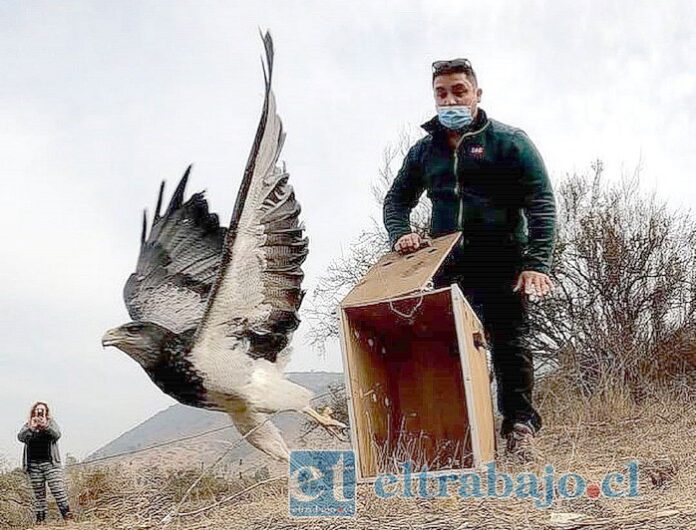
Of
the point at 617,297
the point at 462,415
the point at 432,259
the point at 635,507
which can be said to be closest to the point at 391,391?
the point at 462,415

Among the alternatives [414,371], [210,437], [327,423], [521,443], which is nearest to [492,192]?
[414,371]

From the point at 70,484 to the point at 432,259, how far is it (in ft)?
13.8

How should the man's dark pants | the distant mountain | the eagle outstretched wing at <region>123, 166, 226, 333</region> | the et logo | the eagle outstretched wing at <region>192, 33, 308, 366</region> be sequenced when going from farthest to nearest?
the eagle outstretched wing at <region>123, 166, 226, 333</region> → the distant mountain → the eagle outstretched wing at <region>192, 33, 308, 366</region> → the man's dark pants → the et logo

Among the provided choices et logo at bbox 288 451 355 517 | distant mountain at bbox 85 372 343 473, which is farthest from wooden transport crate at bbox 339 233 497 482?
distant mountain at bbox 85 372 343 473

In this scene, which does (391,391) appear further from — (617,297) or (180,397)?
(617,297)

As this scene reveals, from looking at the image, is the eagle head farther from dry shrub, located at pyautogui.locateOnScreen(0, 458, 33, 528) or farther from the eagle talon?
dry shrub, located at pyautogui.locateOnScreen(0, 458, 33, 528)

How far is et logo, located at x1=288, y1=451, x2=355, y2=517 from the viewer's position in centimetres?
279

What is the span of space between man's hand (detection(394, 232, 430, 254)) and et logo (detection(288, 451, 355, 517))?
828mm

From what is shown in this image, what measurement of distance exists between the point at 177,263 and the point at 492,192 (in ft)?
6.69

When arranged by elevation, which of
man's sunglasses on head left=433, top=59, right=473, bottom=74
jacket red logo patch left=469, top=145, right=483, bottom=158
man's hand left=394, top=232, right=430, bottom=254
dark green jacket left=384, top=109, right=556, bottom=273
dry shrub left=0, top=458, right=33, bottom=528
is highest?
man's sunglasses on head left=433, top=59, right=473, bottom=74

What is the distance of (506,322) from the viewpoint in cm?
337

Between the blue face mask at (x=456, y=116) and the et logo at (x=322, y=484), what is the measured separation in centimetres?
136

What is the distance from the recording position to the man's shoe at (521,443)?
125 inches

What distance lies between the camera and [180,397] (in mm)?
3838
